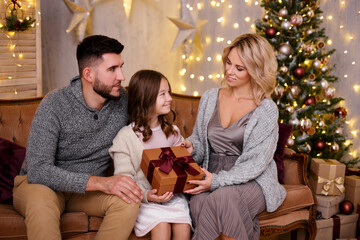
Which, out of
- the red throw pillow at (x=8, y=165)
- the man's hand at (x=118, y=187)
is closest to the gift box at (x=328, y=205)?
the man's hand at (x=118, y=187)

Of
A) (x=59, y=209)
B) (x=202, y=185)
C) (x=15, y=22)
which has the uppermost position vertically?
(x=15, y=22)

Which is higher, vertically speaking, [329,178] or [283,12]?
[283,12]

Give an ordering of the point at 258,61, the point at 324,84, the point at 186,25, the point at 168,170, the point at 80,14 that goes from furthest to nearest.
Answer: the point at 186,25 → the point at 80,14 → the point at 324,84 → the point at 258,61 → the point at 168,170

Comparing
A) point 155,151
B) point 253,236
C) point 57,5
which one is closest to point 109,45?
point 155,151

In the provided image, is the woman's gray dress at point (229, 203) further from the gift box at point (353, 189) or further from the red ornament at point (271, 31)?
the red ornament at point (271, 31)

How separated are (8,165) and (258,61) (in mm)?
1869

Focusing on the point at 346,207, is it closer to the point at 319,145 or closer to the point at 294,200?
the point at 319,145

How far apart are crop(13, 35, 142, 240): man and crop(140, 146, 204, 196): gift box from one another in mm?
129

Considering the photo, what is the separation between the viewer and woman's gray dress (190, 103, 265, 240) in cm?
194

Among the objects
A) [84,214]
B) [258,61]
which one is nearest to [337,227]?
[258,61]

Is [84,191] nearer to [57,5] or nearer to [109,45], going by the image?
[109,45]

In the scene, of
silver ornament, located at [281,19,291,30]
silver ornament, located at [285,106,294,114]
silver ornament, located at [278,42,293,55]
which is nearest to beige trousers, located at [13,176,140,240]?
silver ornament, located at [285,106,294,114]

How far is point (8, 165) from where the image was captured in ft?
7.59

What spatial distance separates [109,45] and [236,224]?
1.35 m
